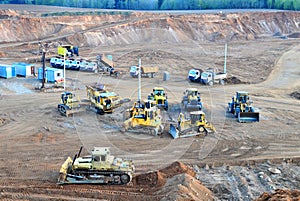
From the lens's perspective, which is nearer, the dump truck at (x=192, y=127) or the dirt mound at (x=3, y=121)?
the dump truck at (x=192, y=127)

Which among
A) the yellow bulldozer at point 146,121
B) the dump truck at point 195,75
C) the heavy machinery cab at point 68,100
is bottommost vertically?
the yellow bulldozer at point 146,121

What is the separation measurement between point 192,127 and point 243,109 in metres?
4.67

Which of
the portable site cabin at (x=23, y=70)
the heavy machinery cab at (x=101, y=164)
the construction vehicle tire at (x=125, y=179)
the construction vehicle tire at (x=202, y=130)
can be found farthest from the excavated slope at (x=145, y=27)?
the construction vehicle tire at (x=125, y=179)

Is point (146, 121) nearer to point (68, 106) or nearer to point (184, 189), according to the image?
point (68, 106)

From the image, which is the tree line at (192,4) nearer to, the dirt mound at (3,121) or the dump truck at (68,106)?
the dump truck at (68,106)

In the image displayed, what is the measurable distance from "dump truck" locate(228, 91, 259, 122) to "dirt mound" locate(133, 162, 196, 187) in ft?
27.1

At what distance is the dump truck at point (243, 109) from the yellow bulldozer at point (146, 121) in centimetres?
494

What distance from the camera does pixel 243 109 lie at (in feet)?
86.5

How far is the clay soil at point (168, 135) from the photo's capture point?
16562mm

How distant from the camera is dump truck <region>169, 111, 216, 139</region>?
22.8m

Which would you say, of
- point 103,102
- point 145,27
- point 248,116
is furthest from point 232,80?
point 145,27

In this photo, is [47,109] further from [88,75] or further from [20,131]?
[88,75]

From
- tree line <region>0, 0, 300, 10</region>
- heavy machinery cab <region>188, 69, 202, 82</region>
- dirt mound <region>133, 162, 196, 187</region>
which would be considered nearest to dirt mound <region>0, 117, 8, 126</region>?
dirt mound <region>133, 162, 196, 187</region>

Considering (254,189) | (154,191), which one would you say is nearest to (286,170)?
(254,189)
